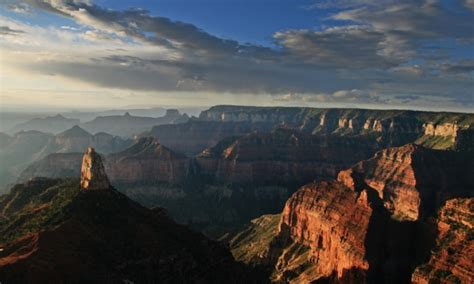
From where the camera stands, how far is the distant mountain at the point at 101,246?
8700cm

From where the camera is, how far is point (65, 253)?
9062 cm

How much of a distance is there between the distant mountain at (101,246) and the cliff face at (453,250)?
44.7 m

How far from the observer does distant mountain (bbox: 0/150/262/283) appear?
87000 mm

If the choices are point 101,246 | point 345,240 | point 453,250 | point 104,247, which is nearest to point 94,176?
point 101,246

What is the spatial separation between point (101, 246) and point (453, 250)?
83965 mm

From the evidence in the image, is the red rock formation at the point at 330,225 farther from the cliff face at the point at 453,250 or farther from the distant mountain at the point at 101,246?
the distant mountain at the point at 101,246

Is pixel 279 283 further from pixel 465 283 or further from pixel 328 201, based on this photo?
pixel 465 283

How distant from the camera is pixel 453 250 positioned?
12519 centimetres

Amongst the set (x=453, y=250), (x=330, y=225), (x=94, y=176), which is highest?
(x=94, y=176)

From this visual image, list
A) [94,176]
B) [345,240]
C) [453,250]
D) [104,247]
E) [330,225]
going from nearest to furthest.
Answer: [104,247], [94,176], [453,250], [345,240], [330,225]

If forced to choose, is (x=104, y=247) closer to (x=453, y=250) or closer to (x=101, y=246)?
(x=101, y=246)

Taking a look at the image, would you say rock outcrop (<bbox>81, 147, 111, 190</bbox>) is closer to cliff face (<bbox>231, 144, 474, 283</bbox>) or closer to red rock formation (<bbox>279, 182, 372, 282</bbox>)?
red rock formation (<bbox>279, 182, 372, 282</bbox>)

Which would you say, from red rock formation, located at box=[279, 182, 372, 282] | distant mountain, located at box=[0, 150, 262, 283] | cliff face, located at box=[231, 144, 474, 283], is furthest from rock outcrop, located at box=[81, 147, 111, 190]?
cliff face, located at box=[231, 144, 474, 283]

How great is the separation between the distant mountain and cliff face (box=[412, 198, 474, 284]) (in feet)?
147
